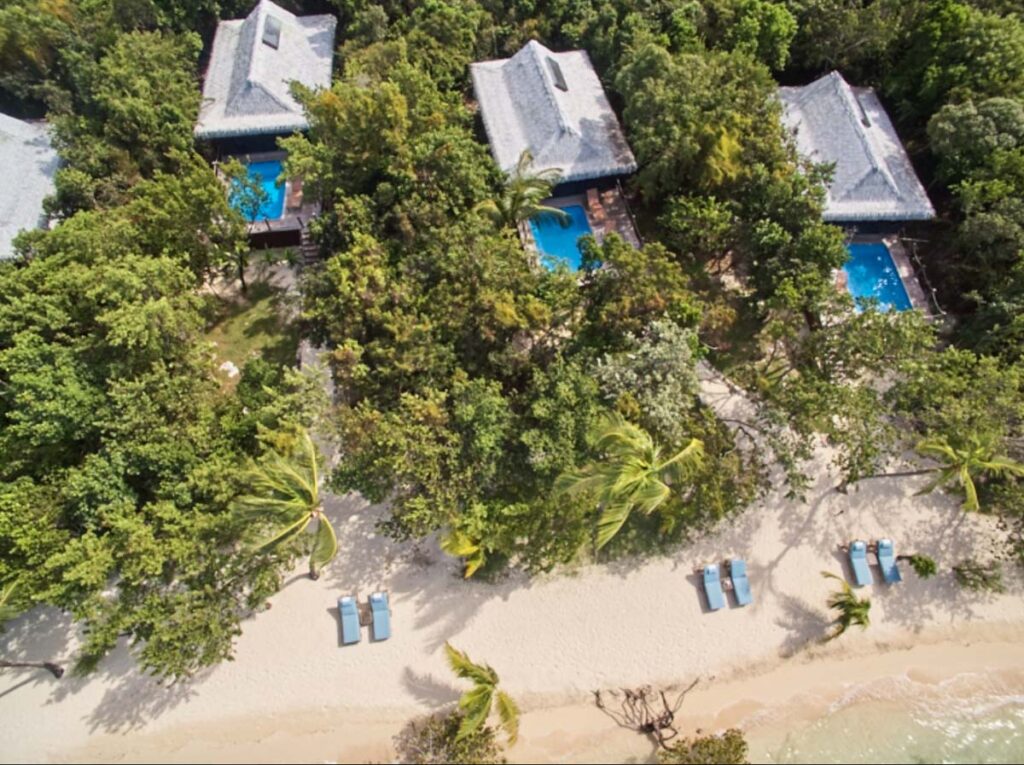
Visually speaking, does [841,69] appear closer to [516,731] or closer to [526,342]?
[526,342]

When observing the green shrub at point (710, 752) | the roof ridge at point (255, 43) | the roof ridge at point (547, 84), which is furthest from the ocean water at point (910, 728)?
the roof ridge at point (255, 43)

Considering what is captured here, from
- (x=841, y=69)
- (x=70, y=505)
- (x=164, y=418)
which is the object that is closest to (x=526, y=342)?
(x=164, y=418)

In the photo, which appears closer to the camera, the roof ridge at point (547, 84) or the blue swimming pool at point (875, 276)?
the blue swimming pool at point (875, 276)

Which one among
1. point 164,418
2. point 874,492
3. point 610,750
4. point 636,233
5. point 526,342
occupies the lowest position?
point 610,750

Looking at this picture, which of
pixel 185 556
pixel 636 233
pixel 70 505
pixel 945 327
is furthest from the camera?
pixel 636 233

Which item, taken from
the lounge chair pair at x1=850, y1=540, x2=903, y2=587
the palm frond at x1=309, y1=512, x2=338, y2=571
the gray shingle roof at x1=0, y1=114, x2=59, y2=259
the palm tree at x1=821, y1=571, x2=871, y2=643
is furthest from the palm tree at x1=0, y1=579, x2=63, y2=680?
the lounge chair pair at x1=850, y1=540, x2=903, y2=587

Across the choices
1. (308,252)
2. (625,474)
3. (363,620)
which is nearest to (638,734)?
(625,474)

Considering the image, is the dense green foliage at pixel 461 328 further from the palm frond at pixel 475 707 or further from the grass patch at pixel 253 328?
the palm frond at pixel 475 707
